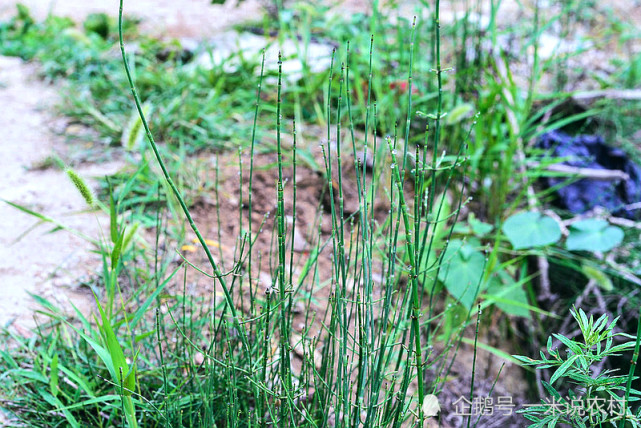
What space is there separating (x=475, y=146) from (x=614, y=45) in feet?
6.54

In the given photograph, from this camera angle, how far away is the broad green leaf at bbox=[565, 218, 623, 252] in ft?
5.14

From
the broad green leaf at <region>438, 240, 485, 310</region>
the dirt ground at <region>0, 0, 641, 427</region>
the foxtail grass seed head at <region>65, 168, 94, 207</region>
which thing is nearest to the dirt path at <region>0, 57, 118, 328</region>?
the dirt ground at <region>0, 0, 641, 427</region>

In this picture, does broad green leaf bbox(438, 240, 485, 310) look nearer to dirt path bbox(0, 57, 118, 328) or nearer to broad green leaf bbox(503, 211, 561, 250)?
broad green leaf bbox(503, 211, 561, 250)

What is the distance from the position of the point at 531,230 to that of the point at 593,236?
18 centimetres

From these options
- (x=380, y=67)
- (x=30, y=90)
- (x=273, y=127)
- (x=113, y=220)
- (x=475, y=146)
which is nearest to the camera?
(x=113, y=220)

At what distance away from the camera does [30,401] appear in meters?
1.06

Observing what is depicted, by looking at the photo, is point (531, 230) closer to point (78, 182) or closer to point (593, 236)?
point (593, 236)

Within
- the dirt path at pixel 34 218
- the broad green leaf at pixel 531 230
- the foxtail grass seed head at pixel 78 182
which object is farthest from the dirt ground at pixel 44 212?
the broad green leaf at pixel 531 230

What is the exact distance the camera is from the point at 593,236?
5.28 ft

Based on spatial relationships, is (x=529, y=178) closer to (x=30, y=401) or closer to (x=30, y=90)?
(x=30, y=401)

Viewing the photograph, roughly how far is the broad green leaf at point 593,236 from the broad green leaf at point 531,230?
7cm

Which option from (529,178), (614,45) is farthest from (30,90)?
(614,45)

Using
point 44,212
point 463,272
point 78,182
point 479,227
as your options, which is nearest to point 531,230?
point 479,227

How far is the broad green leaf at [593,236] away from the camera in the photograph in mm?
1567
